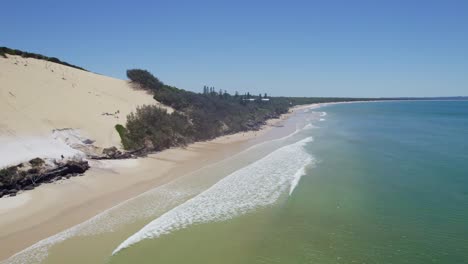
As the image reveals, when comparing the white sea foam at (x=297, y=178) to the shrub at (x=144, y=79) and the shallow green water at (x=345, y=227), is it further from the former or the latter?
the shrub at (x=144, y=79)

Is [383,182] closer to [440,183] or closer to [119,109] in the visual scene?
[440,183]

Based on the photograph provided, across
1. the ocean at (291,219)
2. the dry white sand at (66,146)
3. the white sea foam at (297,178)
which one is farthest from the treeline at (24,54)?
the white sea foam at (297,178)

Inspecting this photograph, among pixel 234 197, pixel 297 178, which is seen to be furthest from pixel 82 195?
pixel 297 178

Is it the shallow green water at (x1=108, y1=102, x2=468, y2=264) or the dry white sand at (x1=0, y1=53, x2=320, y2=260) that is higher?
the dry white sand at (x1=0, y1=53, x2=320, y2=260)

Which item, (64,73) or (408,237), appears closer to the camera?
(408,237)

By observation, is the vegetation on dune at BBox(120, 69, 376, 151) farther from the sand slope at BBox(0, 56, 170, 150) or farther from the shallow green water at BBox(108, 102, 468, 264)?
the shallow green water at BBox(108, 102, 468, 264)

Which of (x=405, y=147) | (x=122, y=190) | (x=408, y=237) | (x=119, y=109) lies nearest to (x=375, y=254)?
(x=408, y=237)

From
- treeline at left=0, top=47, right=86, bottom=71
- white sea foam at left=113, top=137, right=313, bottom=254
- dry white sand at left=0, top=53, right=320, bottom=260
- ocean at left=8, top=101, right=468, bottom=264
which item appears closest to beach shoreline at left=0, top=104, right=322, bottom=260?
dry white sand at left=0, top=53, right=320, bottom=260
